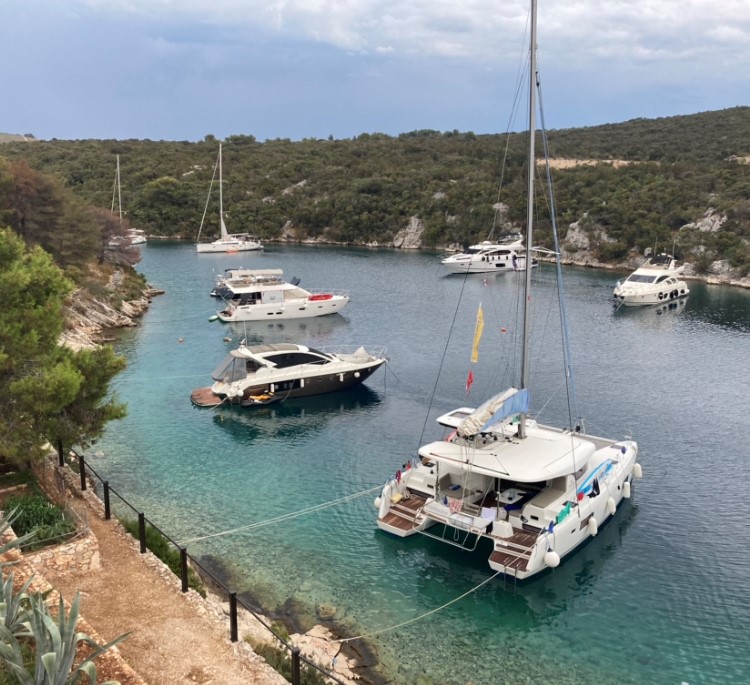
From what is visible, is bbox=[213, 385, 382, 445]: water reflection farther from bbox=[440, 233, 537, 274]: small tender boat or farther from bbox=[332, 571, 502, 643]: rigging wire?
bbox=[440, 233, 537, 274]: small tender boat

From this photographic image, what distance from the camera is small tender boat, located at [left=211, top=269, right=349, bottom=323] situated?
50969 millimetres

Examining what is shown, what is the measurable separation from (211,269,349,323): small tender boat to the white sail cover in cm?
3223

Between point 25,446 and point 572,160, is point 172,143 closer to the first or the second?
point 572,160

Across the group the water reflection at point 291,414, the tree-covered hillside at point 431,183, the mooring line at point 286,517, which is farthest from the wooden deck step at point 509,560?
the tree-covered hillside at point 431,183

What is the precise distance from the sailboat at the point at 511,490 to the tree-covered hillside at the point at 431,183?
58.6 meters

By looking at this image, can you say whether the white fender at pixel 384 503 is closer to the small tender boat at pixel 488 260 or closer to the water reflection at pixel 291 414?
the water reflection at pixel 291 414

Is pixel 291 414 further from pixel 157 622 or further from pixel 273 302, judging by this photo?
pixel 273 302

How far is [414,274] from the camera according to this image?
73.9m

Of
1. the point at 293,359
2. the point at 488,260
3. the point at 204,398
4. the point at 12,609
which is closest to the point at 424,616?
the point at 12,609

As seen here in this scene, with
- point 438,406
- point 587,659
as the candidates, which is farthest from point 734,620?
point 438,406

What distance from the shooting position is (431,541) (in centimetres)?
1995

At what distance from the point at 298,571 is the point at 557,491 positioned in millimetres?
7576

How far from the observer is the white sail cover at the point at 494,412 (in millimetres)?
19188

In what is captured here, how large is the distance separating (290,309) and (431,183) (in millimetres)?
60577
